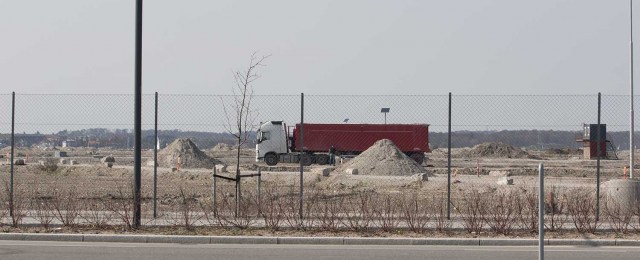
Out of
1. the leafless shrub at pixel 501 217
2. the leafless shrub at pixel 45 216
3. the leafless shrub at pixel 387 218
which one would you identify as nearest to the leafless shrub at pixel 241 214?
the leafless shrub at pixel 387 218

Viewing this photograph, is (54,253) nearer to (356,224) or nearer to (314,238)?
(314,238)

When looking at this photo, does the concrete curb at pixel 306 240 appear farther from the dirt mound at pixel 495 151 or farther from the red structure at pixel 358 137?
the dirt mound at pixel 495 151

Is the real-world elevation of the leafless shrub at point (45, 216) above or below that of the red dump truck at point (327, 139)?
below

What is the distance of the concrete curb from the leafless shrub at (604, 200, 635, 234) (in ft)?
3.33

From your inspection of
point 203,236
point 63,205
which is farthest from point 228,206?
point 63,205

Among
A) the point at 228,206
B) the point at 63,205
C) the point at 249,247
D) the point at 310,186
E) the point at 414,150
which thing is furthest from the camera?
the point at 414,150

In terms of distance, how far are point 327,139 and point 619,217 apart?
141 ft

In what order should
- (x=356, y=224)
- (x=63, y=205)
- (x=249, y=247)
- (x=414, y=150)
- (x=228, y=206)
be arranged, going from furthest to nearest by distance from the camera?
(x=414, y=150) → (x=63, y=205) → (x=228, y=206) → (x=356, y=224) → (x=249, y=247)

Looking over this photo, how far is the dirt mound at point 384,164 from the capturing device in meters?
45.9

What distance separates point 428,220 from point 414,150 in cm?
4222

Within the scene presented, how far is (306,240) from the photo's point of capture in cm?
1568

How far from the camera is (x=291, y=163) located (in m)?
59.8

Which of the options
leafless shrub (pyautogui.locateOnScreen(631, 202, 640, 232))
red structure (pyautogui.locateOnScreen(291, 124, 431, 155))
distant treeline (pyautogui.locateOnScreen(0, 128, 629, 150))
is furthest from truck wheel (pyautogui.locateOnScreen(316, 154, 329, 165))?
leafless shrub (pyautogui.locateOnScreen(631, 202, 640, 232))

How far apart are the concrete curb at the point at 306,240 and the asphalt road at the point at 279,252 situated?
31cm
